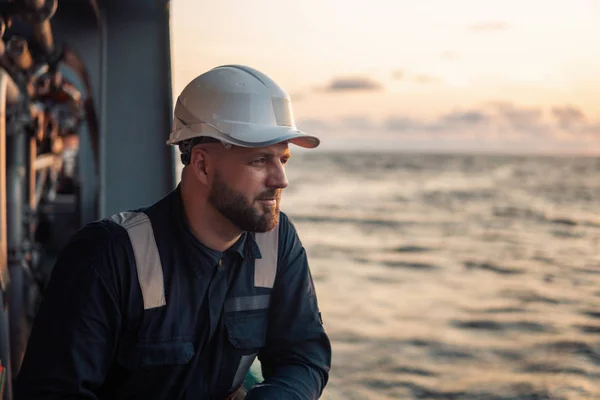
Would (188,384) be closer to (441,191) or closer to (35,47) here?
(35,47)

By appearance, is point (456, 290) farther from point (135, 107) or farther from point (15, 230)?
point (135, 107)

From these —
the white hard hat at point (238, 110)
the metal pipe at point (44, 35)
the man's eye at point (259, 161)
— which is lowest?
the man's eye at point (259, 161)

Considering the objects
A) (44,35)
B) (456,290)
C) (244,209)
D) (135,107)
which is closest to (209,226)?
(244,209)

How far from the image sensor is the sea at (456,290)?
954 cm

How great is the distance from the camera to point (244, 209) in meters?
1.92

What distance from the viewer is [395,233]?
25.5 meters

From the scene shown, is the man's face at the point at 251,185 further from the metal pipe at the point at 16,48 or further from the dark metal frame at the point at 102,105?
the metal pipe at the point at 16,48

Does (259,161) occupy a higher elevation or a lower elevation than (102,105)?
lower

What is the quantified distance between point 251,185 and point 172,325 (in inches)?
15.4

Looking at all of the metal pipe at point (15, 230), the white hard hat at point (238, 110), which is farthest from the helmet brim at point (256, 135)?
the metal pipe at point (15, 230)

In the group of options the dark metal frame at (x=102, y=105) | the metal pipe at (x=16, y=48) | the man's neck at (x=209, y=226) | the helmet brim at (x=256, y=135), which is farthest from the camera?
the metal pipe at (x=16, y=48)

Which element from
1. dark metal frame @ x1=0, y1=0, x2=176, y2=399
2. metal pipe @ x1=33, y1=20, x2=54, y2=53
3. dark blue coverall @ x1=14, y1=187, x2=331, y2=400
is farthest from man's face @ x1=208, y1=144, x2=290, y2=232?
metal pipe @ x1=33, y1=20, x2=54, y2=53

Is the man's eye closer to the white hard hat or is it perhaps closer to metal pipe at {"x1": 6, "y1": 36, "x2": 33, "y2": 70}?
the white hard hat

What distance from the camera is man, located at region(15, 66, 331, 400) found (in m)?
1.78
